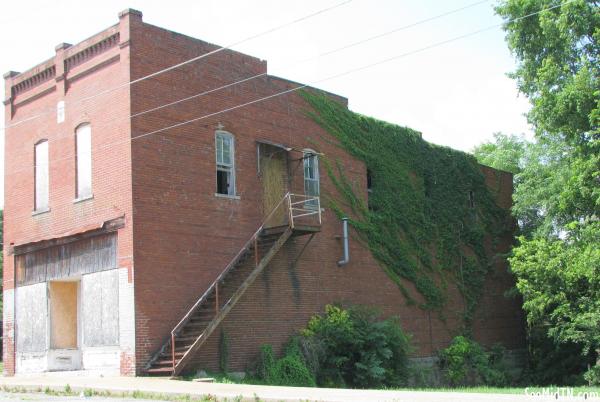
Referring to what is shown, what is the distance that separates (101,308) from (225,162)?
18.9ft

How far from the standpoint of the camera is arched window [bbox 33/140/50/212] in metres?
23.9

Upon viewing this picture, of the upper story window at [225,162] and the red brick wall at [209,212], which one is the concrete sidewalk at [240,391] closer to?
the red brick wall at [209,212]

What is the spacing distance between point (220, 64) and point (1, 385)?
11.3 metres

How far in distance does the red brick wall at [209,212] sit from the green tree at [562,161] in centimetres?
683

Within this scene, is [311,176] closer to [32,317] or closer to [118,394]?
[32,317]

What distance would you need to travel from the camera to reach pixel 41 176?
79.3 ft

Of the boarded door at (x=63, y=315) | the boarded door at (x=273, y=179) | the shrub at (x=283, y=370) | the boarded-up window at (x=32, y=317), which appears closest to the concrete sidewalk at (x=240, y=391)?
the boarded door at (x=63, y=315)

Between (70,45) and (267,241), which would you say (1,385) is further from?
(70,45)

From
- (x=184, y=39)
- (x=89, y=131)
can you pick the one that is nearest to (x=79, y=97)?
(x=89, y=131)

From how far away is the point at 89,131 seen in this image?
22438 mm

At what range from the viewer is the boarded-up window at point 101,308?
20750 mm

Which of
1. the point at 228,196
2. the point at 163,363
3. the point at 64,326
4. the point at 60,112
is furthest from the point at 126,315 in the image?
the point at 60,112

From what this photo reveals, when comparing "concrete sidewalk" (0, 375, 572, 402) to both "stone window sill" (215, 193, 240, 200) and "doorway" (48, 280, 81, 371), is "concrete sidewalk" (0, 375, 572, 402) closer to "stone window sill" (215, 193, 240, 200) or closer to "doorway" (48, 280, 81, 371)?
"doorway" (48, 280, 81, 371)

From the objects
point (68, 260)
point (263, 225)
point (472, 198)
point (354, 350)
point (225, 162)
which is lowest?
point (354, 350)
